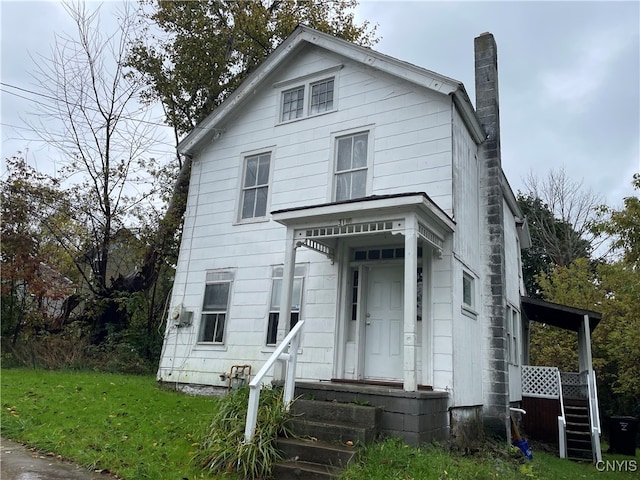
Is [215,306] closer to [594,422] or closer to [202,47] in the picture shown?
[594,422]

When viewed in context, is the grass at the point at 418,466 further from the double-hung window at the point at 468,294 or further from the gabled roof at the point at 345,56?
the gabled roof at the point at 345,56

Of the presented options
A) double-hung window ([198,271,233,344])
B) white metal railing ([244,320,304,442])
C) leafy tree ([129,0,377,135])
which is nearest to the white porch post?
white metal railing ([244,320,304,442])

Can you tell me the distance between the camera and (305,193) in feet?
31.9

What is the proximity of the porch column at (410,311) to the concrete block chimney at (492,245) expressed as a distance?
135 inches

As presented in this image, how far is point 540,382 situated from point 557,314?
2.00 meters

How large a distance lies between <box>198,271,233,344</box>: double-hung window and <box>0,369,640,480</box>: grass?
137 centimetres

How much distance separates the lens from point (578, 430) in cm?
1166

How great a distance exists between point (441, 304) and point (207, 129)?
23.3ft

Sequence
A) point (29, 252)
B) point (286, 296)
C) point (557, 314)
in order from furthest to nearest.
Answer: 1. point (29, 252)
2. point (557, 314)
3. point (286, 296)

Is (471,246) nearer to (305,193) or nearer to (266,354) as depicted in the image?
(305,193)

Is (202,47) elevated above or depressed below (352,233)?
above

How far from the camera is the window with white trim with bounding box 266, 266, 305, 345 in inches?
357

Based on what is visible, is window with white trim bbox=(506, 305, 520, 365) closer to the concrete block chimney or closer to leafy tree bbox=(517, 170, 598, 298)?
the concrete block chimney

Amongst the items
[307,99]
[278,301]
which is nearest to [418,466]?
[278,301]
